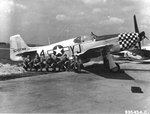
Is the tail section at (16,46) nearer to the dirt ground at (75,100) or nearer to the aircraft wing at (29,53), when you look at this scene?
the aircraft wing at (29,53)

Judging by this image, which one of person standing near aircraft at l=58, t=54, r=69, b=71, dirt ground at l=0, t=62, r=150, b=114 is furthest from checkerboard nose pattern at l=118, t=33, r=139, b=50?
dirt ground at l=0, t=62, r=150, b=114

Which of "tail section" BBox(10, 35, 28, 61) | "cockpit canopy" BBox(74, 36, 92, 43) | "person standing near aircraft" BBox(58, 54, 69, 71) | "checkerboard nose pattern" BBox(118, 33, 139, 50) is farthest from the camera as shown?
"tail section" BBox(10, 35, 28, 61)

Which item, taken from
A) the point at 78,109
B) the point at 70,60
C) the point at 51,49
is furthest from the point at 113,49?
the point at 78,109

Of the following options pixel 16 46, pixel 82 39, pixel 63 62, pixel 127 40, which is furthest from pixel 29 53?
pixel 127 40

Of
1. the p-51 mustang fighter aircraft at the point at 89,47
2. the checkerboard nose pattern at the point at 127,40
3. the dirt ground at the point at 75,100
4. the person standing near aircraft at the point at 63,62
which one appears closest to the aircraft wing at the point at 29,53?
the p-51 mustang fighter aircraft at the point at 89,47

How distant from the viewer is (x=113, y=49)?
11.6 meters

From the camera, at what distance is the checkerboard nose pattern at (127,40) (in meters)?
10.9

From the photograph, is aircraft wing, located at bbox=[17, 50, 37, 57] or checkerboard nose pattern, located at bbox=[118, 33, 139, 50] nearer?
checkerboard nose pattern, located at bbox=[118, 33, 139, 50]

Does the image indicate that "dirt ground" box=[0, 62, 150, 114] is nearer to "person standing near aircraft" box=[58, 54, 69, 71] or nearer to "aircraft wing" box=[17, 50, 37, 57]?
"person standing near aircraft" box=[58, 54, 69, 71]

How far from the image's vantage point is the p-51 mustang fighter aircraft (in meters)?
11.0

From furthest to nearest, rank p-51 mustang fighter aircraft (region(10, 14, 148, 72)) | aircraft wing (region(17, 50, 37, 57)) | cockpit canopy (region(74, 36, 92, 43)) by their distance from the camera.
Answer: aircraft wing (region(17, 50, 37, 57)) < cockpit canopy (region(74, 36, 92, 43)) < p-51 mustang fighter aircraft (region(10, 14, 148, 72))

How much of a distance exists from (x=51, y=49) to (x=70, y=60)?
257 cm

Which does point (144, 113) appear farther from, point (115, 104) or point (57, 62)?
point (57, 62)

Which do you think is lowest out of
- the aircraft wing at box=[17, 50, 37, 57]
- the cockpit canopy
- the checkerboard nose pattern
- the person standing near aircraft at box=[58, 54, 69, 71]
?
the person standing near aircraft at box=[58, 54, 69, 71]
